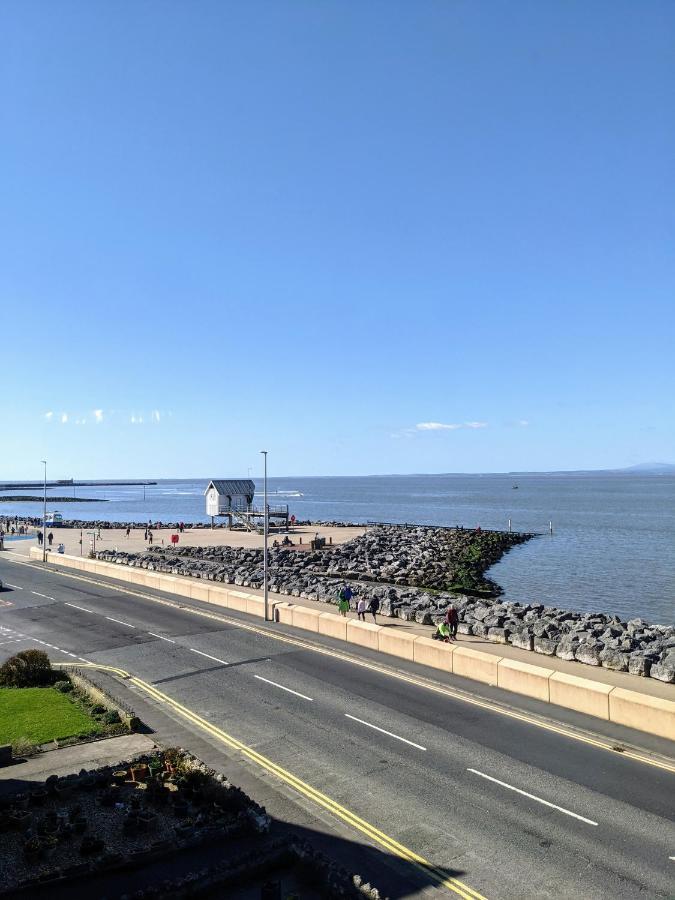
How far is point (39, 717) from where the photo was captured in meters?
20.0

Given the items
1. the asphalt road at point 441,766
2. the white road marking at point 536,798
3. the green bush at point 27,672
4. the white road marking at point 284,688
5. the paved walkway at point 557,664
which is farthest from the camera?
the green bush at point 27,672

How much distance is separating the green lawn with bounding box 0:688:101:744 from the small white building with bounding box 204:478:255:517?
241ft

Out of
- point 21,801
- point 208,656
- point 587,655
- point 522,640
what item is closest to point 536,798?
point 21,801

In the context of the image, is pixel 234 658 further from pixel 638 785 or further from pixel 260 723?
pixel 638 785

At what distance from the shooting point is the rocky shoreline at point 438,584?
28.8 m

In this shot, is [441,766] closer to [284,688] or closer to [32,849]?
[284,688]

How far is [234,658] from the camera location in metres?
27.3

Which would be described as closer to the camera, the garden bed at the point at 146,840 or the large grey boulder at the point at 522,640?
the garden bed at the point at 146,840

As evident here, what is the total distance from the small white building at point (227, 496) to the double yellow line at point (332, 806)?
243 feet

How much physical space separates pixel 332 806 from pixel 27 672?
1371 cm

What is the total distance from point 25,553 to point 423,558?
41361 mm

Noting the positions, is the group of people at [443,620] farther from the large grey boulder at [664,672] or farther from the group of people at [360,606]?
the large grey boulder at [664,672]

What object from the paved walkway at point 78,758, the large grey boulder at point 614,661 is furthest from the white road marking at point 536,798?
the large grey boulder at point 614,661

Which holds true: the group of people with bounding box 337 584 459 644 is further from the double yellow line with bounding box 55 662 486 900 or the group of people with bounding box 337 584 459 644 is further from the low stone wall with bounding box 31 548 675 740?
the double yellow line with bounding box 55 662 486 900
